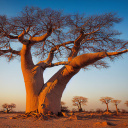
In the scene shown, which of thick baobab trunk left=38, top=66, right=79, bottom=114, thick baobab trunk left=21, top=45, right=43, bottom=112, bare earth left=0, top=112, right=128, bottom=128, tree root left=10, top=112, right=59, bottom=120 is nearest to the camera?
bare earth left=0, top=112, right=128, bottom=128

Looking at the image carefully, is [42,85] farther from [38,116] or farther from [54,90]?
[38,116]

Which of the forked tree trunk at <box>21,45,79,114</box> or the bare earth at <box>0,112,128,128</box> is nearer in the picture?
the bare earth at <box>0,112,128,128</box>

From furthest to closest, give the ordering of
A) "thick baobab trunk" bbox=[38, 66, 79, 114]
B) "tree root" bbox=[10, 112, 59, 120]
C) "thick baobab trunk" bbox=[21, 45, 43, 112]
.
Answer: "thick baobab trunk" bbox=[21, 45, 43, 112], "thick baobab trunk" bbox=[38, 66, 79, 114], "tree root" bbox=[10, 112, 59, 120]

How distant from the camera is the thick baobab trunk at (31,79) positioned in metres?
4.82

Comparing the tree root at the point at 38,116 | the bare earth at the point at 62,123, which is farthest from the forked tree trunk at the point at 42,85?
the bare earth at the point at 62,123

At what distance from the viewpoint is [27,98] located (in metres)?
5.00

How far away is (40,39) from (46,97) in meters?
2.20

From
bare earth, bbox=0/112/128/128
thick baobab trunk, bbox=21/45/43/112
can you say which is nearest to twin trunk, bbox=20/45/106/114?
thick baobab trunk, bbox=21/45/43/112

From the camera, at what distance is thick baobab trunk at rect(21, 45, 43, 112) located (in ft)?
15.8

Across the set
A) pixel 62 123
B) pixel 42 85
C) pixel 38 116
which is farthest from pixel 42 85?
pixel 62 123

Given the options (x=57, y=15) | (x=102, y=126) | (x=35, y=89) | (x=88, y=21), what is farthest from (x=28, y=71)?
(x=102, y=126)

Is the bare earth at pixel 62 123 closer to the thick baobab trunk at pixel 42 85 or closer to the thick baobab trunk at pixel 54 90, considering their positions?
the thick baobab trunk at pixel 54 90

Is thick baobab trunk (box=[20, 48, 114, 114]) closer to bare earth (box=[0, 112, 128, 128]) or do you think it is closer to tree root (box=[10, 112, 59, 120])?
tree root (box=[10, 112, 59, 120])

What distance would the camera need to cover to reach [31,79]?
5051 millimetres
